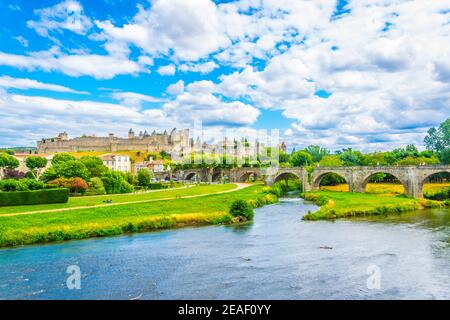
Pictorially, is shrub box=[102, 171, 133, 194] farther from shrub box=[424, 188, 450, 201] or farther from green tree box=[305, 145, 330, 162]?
green tree box=[305, 145, 330, 162]

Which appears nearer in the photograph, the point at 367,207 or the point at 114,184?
the point at 367,207

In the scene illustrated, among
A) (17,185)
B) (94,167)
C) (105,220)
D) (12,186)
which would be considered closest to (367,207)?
(105,220)

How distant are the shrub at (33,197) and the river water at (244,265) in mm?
13221

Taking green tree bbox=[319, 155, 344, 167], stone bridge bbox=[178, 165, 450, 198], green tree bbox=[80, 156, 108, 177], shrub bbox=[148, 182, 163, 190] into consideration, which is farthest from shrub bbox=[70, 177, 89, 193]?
green tree bbox=[319, 155, 344, 167]

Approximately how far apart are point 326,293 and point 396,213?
28230 mm

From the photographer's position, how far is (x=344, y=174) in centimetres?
6247

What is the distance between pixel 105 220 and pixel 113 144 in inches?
5041

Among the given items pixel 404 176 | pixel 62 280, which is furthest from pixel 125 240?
pixel 404 176

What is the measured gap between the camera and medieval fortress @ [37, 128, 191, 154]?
6161 inches

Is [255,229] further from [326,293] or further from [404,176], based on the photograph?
[404,176]

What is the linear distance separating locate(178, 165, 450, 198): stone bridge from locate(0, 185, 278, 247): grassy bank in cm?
2727

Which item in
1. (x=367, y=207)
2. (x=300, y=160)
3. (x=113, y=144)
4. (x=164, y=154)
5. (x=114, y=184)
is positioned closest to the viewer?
(x=367, y=207)

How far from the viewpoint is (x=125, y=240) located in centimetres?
2814

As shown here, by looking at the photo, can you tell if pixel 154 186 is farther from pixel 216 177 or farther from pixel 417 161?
pixel 417 161
